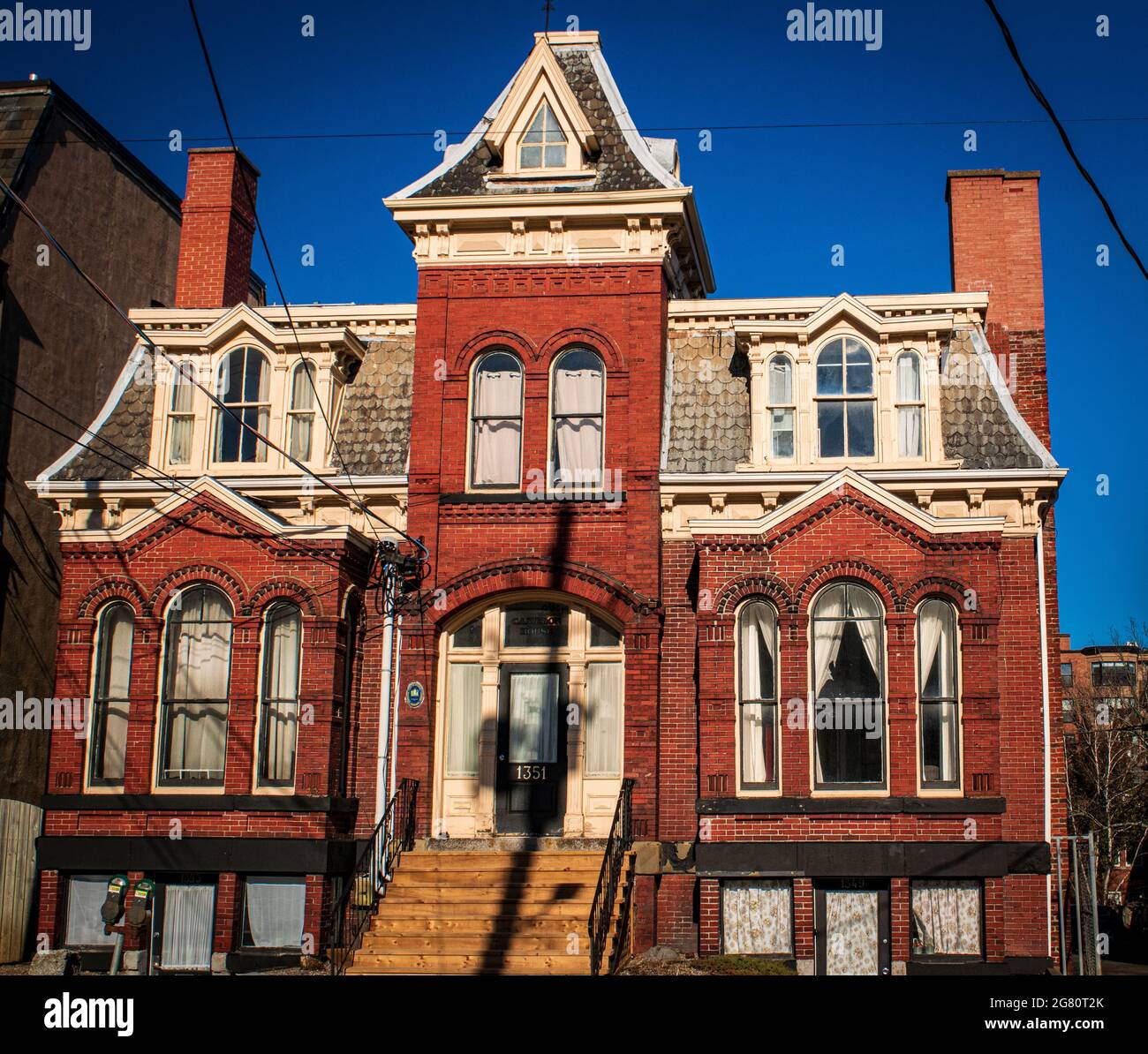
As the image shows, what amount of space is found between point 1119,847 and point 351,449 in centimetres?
3272

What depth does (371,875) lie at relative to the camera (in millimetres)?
18172

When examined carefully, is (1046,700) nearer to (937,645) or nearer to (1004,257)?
(937,645)

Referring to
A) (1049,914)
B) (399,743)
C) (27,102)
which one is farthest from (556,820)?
(27,102)

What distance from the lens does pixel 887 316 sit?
825 inches

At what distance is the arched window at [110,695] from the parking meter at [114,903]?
2628mm

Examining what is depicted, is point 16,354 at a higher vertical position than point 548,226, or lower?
lower

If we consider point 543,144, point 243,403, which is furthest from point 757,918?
point 543,144

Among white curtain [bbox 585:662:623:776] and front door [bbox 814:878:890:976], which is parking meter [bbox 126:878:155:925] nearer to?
white curtain [bbox 585:662:623:776]

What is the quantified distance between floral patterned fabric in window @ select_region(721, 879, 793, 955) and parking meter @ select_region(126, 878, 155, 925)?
7169mm

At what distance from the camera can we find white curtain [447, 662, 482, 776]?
65.9 feet

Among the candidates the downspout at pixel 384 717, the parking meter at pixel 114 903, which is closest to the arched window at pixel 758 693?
the downspout at pixel 384 717

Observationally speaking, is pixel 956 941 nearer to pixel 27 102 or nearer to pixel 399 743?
pixel 399 743

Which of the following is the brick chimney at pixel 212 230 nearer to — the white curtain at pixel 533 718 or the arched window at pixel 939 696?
the white curtain at pixel 533 718
